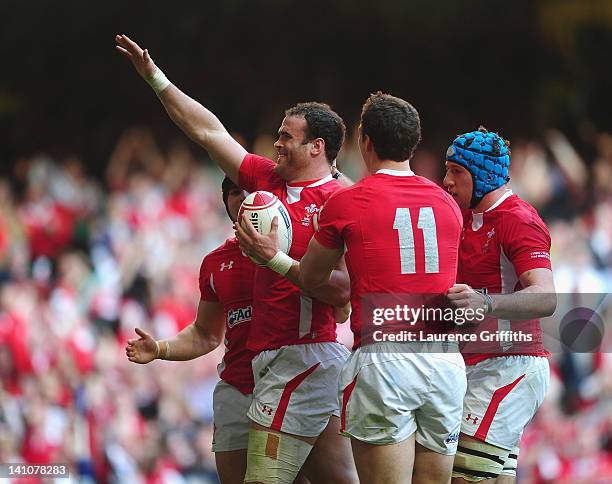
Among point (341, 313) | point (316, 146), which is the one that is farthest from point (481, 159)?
point (341, 313)

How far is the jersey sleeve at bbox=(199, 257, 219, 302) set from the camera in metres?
5.78

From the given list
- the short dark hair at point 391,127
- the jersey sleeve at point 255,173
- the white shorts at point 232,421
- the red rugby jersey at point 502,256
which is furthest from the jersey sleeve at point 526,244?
the white shorts at point 232,421

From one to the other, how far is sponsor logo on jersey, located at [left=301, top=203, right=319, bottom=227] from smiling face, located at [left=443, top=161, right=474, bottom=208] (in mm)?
661

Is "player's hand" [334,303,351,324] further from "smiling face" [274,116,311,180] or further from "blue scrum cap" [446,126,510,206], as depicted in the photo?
"blue scrum cap" [446,126,510,206]

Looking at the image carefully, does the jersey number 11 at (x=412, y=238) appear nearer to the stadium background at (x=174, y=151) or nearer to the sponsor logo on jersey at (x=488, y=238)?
the sponsor logo on jersey at (x=488, y=238)

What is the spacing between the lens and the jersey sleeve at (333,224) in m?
4.38

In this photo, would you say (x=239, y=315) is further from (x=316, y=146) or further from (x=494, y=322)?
(x=494, y=322)

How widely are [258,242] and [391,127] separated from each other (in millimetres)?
818

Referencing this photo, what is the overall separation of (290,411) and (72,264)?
936cm

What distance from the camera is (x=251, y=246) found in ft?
15.5

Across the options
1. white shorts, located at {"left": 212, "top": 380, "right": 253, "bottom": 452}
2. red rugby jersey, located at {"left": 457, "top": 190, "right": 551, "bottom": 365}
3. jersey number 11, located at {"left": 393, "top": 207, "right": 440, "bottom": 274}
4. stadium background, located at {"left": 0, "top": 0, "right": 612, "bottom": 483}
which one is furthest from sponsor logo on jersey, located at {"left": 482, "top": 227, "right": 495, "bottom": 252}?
stadium background, located at {"left": 0, "top": 0, "right": 612, "bottom": 483}

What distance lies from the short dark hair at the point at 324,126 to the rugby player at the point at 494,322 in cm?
59

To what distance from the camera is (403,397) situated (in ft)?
14.1

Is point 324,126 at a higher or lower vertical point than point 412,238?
higher
